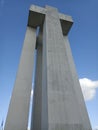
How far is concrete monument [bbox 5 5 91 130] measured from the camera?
5.93 meters

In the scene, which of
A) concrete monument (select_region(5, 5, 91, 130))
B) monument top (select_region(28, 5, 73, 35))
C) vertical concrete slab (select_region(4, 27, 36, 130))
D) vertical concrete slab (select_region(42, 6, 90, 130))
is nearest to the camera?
vertical concrete slab (select_region(42, 6, 90, 130))

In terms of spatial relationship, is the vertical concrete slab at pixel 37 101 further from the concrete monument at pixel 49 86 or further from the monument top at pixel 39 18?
the monument top at pixel 39 18

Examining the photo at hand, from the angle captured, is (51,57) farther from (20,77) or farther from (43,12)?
(43,12)

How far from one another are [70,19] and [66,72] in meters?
7.35

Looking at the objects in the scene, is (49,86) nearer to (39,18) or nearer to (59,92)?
(59,92)

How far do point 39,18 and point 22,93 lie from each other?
6.84m

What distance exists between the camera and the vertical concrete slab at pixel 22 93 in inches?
295

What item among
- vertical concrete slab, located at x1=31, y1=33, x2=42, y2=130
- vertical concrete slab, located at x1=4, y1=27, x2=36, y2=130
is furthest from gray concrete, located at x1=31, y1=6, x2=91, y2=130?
vertical concrete slab, located at x1=4, y1=27, x2=36, y2=130

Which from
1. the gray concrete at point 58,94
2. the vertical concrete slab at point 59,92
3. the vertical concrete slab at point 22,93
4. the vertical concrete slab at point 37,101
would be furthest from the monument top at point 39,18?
the vertical concrete slab at point 37,101

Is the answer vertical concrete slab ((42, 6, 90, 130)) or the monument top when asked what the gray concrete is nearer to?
vertical concrete slab ((42, 6, 90, 130))

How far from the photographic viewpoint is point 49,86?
6598 millimetres

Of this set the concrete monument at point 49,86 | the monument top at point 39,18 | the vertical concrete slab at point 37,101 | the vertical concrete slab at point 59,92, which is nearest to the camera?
the vertical concrete slab at point 59,92

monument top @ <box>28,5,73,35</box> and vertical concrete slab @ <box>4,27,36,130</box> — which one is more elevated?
monument top @ <box>28,5,73,35</box>

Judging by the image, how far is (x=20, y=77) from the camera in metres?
9.23
